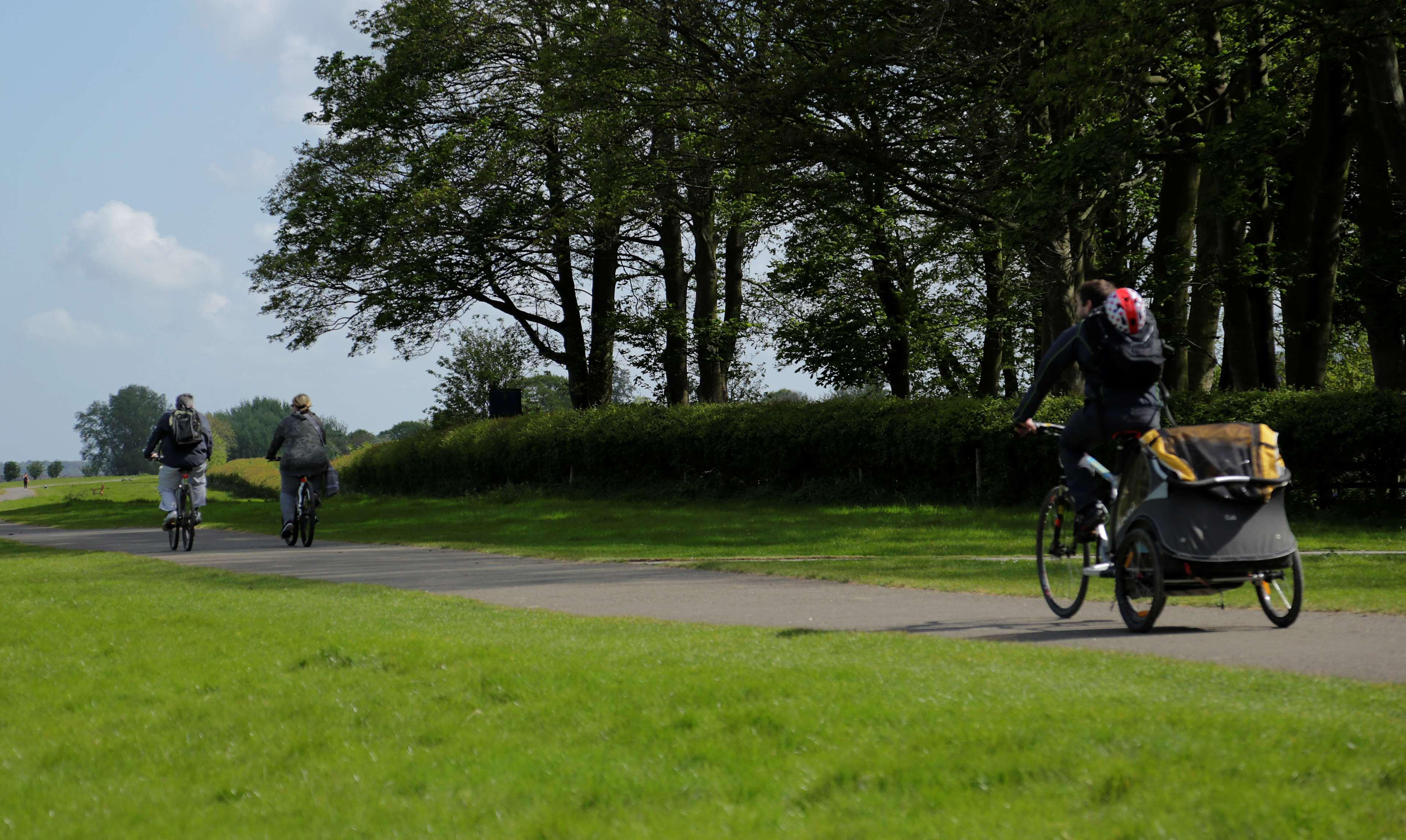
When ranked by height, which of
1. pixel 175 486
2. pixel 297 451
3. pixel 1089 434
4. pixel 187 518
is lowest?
pixel 187 518

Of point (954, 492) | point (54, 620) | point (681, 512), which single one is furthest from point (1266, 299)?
point (54, 620)

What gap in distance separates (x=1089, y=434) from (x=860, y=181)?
14871mm

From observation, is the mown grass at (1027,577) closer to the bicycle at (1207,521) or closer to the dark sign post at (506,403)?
the bicycle at (1207,521)

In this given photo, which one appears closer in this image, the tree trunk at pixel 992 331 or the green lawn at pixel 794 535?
the green lawn at pixel 794 535

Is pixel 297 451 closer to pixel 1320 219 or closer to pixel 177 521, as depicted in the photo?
pixel 177 521

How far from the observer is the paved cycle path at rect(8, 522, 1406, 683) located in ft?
22.1

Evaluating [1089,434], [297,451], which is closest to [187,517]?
[297,451]

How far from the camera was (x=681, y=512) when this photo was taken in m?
23.5

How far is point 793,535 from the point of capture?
17766 millimetres

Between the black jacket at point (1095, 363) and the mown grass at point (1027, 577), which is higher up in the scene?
the black jacket at point (1095, 363)

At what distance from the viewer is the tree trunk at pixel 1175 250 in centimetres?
2297

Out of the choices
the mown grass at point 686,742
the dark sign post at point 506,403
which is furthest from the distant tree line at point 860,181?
the mown grass at point 686,742

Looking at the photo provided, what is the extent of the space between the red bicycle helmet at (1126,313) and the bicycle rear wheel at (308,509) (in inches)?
529

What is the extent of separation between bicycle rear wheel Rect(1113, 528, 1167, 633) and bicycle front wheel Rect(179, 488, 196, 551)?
572 inches
